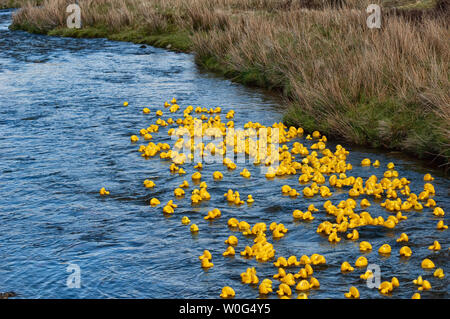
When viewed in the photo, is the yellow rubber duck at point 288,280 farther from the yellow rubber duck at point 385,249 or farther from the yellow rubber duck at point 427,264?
the yellow rubber duck at point 427,264

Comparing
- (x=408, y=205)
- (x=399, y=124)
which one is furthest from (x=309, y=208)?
(x=399, y=124)

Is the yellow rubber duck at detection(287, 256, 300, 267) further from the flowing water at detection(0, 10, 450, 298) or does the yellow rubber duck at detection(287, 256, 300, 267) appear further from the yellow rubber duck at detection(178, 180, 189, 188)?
the yellow rubber duck at detection(178, 180, 189, 188)

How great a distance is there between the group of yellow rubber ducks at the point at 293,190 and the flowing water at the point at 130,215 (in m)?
0.11

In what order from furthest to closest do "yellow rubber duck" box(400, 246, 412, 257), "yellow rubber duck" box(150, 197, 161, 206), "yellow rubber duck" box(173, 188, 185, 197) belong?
"yellow rubber duck" box(173, 188, 185, 197) → "yellow rubber duck" box(150, 197, 161, 206) → "yellow rubber duck" box(400, 246, 412, 257)

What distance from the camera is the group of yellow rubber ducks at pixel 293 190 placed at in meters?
7.07

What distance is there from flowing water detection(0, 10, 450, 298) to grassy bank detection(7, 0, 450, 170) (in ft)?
1.84

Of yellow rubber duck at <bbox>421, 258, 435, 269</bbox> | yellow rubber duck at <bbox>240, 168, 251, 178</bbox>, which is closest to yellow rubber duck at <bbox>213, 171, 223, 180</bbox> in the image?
yellow rubber duck at <bbox>240, 168, 251, 178</bbox>

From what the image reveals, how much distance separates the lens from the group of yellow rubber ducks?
7.07 meters

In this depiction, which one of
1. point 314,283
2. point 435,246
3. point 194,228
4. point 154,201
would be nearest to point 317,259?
point 314,283

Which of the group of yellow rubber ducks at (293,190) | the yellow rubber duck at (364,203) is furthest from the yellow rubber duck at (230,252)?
the yellow rubber duck at (364,203)

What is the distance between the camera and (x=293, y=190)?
9320 mm

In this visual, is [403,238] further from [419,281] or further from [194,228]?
[194,228]

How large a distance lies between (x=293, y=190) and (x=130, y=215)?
95.3 inches

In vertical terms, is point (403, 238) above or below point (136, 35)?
below
